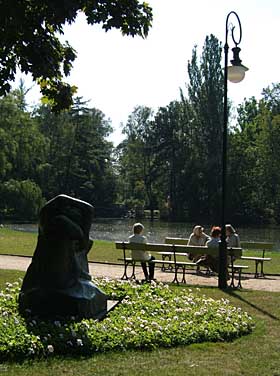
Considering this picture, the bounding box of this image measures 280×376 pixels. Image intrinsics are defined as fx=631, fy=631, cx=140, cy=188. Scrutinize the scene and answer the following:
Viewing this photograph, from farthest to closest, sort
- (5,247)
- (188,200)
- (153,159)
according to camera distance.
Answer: (153,159) < (188,200) < (5,247)

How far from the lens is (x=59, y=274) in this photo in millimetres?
8477

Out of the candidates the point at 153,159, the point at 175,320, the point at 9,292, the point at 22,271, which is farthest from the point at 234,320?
the point at 153,159

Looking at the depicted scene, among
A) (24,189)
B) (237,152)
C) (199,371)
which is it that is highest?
(237,152)

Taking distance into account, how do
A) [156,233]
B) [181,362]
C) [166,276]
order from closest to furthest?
[181,362]
[166,276]
[156,233]

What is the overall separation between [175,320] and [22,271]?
23.4 feet

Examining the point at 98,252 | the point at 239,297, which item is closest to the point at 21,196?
the point at 98,252

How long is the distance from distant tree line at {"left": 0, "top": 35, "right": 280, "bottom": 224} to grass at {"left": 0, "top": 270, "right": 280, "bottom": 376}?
146 ft

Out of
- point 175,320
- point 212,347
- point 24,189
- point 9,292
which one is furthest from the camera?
point 24,189

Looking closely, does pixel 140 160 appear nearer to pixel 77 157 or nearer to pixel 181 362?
pixel 77 157

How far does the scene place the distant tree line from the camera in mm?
66000

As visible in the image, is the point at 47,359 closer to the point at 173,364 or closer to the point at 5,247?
the point at 173,364

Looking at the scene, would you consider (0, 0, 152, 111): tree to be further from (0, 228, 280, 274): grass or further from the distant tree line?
the distant tree line

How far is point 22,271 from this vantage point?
15016mm

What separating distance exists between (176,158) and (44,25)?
66965mm
